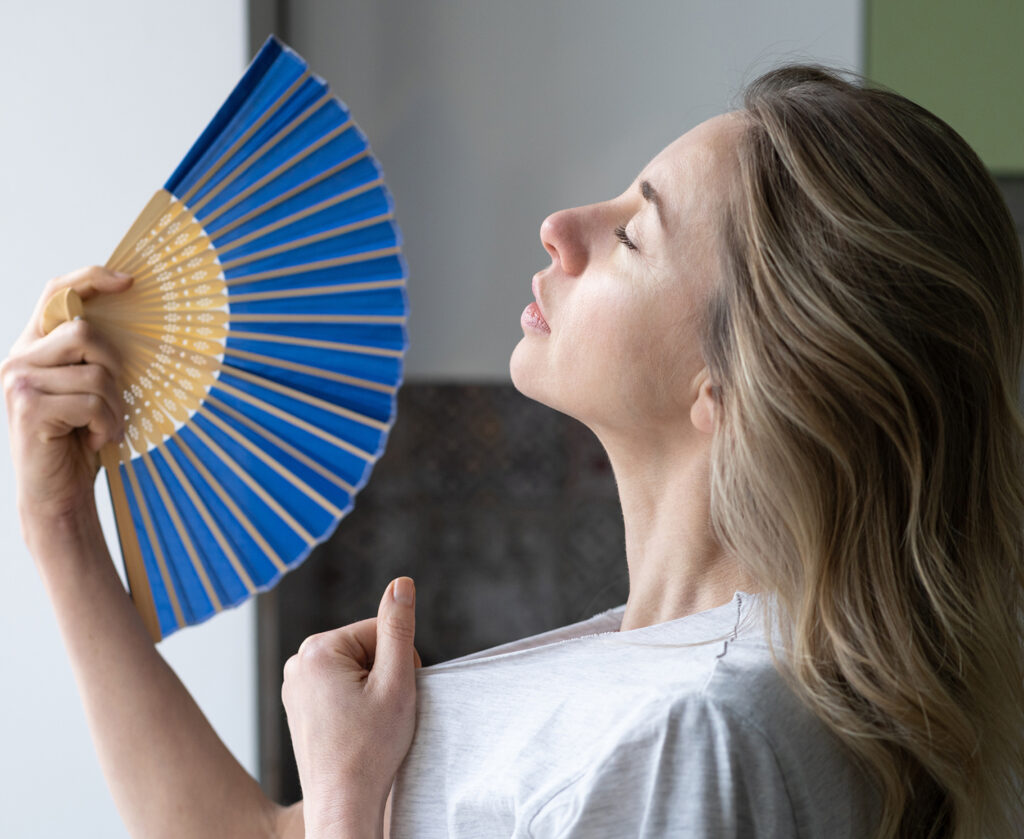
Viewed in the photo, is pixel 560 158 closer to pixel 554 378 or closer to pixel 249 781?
pixel 554 378

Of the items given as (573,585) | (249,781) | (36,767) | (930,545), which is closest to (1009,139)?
(573,585)

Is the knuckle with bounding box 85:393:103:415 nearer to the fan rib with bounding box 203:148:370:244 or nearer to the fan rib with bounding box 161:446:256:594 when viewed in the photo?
the fan rib with bounding box 161:446:256:594

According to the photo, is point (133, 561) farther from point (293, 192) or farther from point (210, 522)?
point (293, 192)

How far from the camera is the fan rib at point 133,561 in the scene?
3.69 ft

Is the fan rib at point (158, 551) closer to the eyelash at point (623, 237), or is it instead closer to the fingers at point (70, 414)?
the fingers at point (70, 414)

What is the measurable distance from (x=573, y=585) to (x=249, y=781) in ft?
4.33

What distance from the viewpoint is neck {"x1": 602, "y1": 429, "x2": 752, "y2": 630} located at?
0.88m

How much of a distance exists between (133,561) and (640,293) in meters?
0.68

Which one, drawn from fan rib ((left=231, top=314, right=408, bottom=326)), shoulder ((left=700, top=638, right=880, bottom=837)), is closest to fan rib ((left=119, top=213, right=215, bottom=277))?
fan rib ((left=231, top=314, right=408, bottom=326))

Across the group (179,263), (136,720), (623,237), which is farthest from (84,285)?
(623,237)

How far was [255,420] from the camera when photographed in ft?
3.94

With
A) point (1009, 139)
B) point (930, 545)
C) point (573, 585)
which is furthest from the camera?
point (573, 585)

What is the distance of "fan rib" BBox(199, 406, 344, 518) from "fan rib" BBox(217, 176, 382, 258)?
198 millimetres

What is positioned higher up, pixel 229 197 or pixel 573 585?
pixel 229 197
